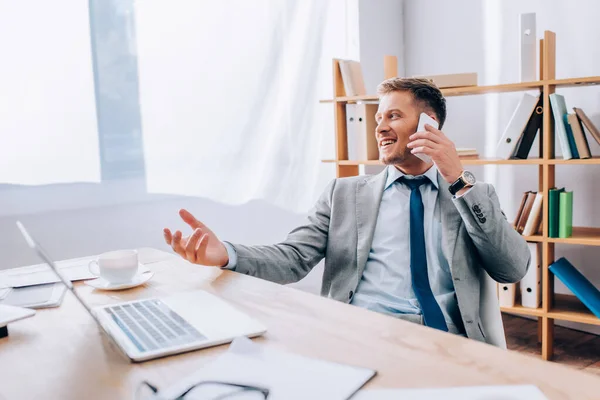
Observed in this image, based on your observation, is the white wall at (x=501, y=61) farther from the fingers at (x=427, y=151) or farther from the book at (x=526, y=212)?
the fingers at (x=427, y=151)

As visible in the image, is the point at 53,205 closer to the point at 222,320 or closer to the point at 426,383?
the point at 222,320

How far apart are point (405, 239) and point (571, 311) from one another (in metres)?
1.45

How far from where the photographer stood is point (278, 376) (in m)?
0.82

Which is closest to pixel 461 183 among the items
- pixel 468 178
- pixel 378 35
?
pixel 468 178

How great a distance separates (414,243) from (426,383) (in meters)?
0.85

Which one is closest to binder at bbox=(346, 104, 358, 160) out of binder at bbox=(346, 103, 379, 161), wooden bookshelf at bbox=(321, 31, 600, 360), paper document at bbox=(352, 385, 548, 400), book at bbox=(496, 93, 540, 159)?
binder at bbox=(346, 103, 379, 161)

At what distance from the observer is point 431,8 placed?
3525mm

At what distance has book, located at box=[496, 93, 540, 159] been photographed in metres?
2.65

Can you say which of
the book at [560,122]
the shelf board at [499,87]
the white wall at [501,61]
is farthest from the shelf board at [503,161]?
the white wall at [501,61]

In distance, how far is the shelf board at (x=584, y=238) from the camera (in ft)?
8.34

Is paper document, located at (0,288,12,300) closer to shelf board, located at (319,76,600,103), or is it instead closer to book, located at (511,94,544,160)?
shelf board, located at (319,76,600,103)

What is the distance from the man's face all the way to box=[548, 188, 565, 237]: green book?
1127mm

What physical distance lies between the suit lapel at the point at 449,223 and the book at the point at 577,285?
131 cm

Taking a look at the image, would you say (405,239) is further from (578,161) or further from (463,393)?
(578,161)
